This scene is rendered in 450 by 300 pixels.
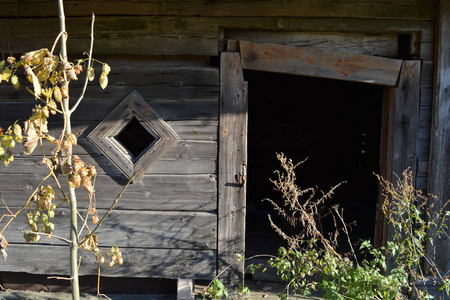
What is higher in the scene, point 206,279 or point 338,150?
point 338,150

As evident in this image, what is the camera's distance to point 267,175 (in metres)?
8.28

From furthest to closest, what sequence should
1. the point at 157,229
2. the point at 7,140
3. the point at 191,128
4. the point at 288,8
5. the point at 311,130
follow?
the point at 311,130 < the point at 157,229 < the point at 191,128 < the point at 288,8 < the point at 7,140

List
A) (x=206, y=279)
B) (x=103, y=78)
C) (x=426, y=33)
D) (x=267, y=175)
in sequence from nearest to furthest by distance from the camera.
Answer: (x=103, y=78) < (x=426, y=33) < (x=206, y=279) < (x=267, y=175)

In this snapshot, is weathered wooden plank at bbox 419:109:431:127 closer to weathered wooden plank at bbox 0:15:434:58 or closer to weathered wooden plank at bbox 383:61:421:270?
weathered wooden plank at bbox 383:61:421:270

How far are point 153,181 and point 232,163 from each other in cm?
67

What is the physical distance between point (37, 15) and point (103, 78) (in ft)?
6.36

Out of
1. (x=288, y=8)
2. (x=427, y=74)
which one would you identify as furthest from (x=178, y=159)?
(x=427, y=74)

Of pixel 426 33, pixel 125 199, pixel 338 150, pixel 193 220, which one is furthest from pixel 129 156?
pixel 338 150

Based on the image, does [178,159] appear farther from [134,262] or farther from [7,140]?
[7,140]

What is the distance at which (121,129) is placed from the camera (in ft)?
11.5

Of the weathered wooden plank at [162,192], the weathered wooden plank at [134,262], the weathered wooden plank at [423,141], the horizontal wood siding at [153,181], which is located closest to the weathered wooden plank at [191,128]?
the horizontal wood siding at [153,181]

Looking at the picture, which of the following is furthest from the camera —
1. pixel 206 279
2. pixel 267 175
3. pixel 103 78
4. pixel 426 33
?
pixel 267 175

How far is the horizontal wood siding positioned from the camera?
3.46 m

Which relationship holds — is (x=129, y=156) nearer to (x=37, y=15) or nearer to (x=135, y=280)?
(x=135, y=280)
